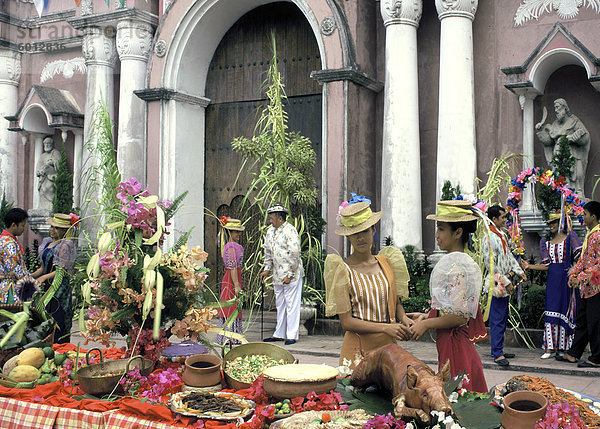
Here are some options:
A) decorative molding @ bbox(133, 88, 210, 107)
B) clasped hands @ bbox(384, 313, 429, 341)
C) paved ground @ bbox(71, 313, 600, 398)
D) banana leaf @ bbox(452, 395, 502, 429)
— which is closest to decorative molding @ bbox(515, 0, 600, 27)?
paved ground @ bbox(71, 313, 600, 398)

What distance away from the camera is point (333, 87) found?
10953mm

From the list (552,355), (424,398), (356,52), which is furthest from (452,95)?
(424,398)

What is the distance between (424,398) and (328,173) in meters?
8.51

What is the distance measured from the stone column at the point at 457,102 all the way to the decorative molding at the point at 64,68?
837cm

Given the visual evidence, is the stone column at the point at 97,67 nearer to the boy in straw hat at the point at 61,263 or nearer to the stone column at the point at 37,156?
the stone column at the point at 37,156

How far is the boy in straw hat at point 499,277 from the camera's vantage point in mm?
7719

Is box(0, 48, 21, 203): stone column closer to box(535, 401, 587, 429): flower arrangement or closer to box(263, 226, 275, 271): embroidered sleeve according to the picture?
box(263, 226, 275, 271): embroidered sleeve

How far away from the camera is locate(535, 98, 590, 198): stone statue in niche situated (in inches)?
382

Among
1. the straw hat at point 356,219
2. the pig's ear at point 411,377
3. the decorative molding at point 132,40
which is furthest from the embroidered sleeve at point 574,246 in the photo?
the decorative molding at point 132,40

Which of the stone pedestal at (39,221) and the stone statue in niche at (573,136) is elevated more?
the stone statue in niche at (573,136)

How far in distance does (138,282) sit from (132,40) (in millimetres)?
10371

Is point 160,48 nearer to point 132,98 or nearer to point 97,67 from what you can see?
point 132,98

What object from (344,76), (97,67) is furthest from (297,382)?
(97,67)

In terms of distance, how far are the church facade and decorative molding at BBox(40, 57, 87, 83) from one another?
5cm
